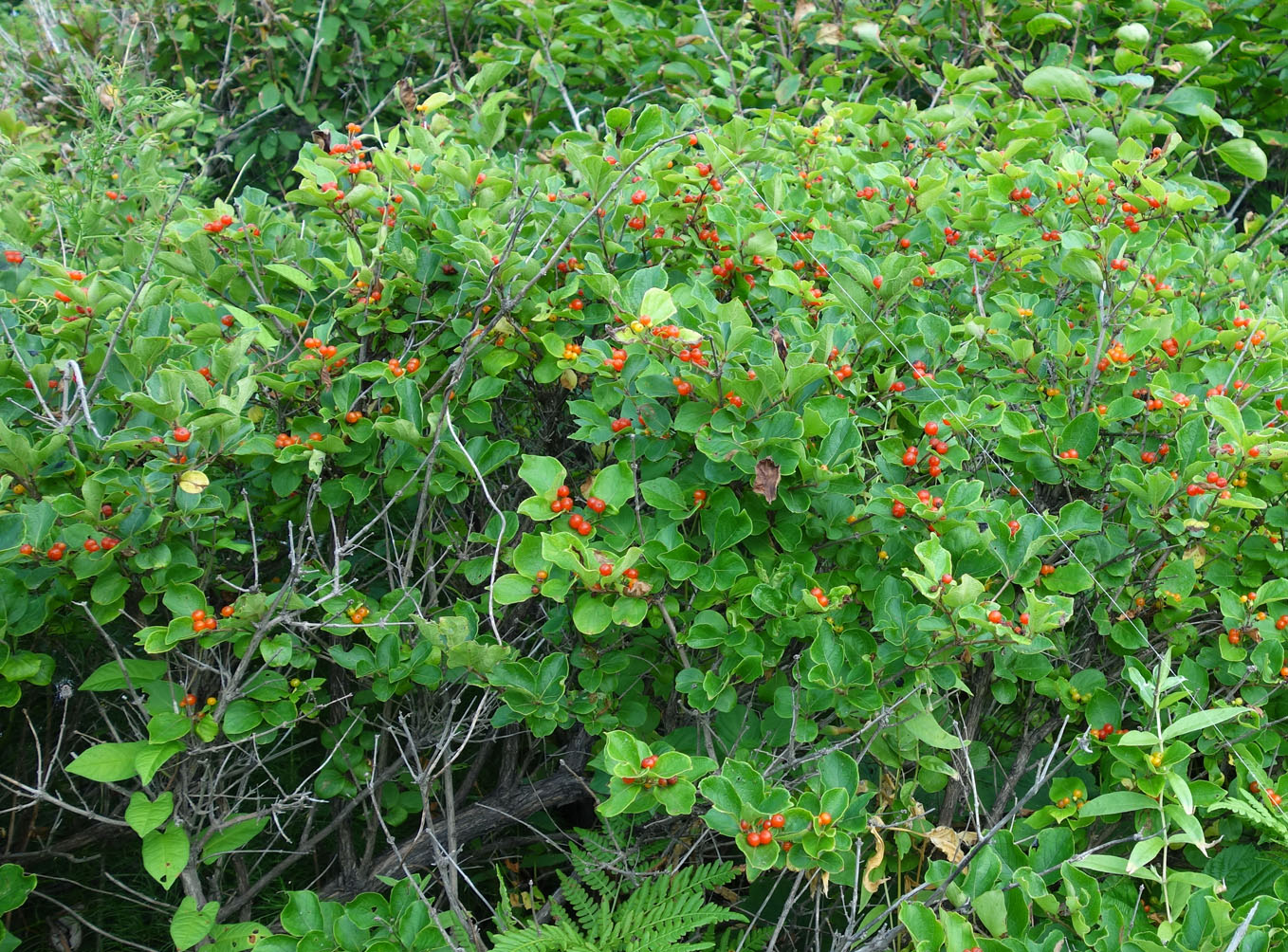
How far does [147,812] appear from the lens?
211 centimetres

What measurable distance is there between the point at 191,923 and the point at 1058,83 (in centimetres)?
375

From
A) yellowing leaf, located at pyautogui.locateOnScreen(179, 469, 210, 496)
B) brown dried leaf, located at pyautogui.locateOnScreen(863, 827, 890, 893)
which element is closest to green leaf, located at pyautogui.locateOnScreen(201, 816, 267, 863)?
yellowing leaf, located at pyautogui.locateOnScreen(179, 469, 210, 496)

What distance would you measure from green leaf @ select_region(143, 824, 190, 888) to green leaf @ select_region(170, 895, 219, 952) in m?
0.09

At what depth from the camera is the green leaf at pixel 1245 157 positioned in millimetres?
3637

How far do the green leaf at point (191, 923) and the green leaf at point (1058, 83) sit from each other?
363 centimetres

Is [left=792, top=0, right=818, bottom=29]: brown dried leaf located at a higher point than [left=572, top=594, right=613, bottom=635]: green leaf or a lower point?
higher

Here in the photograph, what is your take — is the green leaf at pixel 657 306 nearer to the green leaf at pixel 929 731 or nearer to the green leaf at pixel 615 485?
the green leaf at pixel 615 485

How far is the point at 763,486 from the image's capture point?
1986 millimetres

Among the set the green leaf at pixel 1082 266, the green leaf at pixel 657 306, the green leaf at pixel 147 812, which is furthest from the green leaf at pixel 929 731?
the green leaf at pixel 147 812

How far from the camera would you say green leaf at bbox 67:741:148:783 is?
204 cm

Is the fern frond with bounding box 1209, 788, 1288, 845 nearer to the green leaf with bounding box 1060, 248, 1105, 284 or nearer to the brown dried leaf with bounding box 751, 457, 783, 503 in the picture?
the brown dried leaf with bounding box 751, 457, 783, 503

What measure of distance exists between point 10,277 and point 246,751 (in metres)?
1.35

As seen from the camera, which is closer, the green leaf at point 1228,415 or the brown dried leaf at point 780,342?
the green leaf at point 1228,415

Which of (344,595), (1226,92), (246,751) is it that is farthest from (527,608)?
(1226,92)
